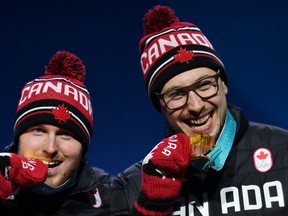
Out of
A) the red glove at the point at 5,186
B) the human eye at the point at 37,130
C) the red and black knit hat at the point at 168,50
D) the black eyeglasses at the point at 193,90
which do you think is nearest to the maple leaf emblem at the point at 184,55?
the red and black knit hat at the point at 168,50

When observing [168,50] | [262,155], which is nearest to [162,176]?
[262,155]

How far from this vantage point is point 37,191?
4.80 feet

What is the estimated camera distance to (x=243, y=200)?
141cm

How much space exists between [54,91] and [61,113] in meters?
0.11

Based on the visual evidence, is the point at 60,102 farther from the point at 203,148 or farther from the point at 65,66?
the point at 203,148

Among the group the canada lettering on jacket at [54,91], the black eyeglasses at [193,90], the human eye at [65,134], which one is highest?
the canada lettering on jacket at [54,91]

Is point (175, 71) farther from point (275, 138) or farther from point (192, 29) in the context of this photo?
point (275, 138)

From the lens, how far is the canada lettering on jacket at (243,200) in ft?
4.55

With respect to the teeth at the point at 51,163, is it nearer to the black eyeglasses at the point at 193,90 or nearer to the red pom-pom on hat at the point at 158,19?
the black eyeglasses at the point at 193,90

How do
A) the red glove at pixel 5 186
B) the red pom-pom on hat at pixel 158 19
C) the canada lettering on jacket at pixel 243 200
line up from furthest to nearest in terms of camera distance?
the red pom-pom on hat at pixel 158 19
the canada lettering on jacket at pixel 243 200
the red glove at pixel 5 186

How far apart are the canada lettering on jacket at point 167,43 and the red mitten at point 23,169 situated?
0.55 metres

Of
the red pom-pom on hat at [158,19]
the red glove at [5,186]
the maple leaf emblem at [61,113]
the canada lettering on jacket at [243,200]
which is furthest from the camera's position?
the red pom-pom on hat at [158,19]

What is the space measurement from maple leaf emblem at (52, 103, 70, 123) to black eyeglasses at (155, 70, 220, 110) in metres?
0.35

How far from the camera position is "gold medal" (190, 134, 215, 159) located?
135 centimetres
